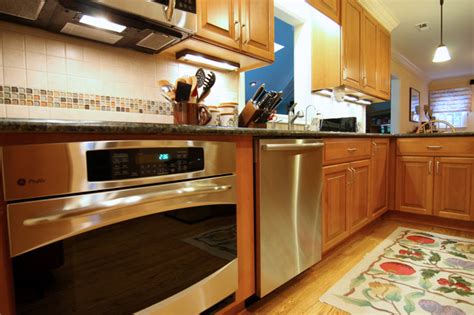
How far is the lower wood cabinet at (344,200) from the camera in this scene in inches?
67.1

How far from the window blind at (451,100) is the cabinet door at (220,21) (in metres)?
7.60

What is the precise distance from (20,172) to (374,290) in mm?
1671

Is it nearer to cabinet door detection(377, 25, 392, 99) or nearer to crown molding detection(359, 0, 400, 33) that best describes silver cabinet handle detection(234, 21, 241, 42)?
crown molding detection(359, 0, 400, 33)

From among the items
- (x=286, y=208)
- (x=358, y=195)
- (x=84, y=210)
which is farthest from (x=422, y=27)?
(x=84, y=210)

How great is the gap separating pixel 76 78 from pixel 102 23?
301mm

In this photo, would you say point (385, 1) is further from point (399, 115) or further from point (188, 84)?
point (188, 84)

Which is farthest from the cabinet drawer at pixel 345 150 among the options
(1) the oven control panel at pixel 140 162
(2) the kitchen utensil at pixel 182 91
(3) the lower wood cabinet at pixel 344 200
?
(1) the oven control panel at pixel 140 162

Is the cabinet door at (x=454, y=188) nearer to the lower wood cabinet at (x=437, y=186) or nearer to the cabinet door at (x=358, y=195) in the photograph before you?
the lower wood cabinet at (x=437, y=186)

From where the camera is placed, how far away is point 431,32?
3982 mm

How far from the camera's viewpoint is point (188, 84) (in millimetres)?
1379

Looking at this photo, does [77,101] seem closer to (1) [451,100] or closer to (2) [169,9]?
(2) [169,9]

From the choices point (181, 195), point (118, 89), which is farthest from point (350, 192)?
point (118, 89)

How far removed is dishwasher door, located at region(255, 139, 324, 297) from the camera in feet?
4.05

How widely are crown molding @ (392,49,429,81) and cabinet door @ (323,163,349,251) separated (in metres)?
4.10
